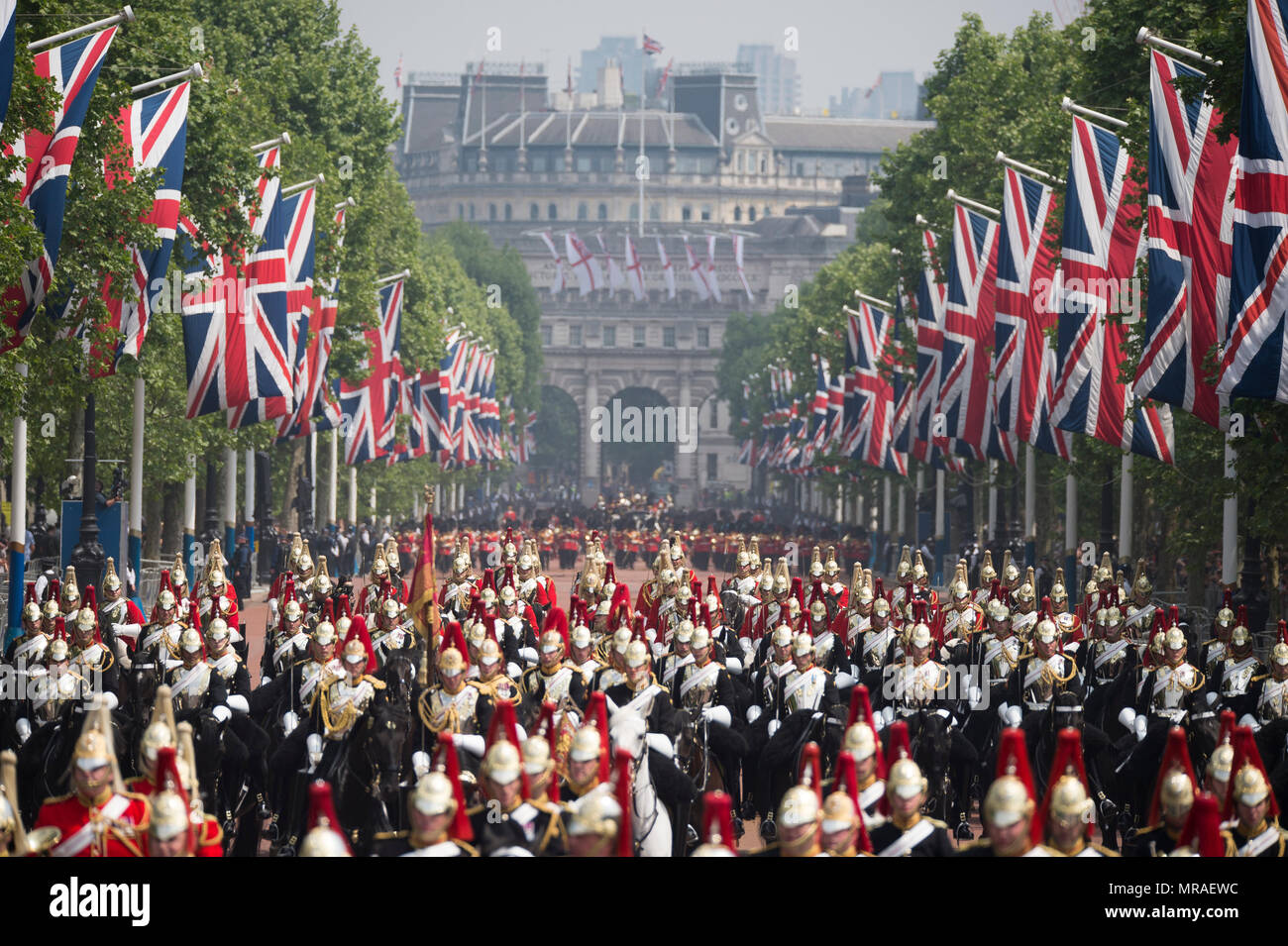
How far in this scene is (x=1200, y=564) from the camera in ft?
126

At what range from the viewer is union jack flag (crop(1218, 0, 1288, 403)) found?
2080 centimetres

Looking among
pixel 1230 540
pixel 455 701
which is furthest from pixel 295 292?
pixel 455 701

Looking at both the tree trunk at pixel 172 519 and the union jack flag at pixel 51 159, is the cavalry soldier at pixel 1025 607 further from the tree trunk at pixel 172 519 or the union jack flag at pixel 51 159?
the tree trunk at pixel 172 519

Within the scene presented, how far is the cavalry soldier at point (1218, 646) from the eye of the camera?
20.3m

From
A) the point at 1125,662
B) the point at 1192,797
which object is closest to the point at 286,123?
the point at 1125,662

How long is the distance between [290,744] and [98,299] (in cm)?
1318

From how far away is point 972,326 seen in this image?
39750mm

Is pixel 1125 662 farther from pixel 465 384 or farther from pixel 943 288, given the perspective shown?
pixel 465 384

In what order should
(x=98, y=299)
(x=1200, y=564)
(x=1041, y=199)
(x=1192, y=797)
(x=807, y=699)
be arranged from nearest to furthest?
(x=1192, y=797) → (x=807, y=699) → (x=98, y=299) → (x=1041, y=199) → (x=1200, y=564)

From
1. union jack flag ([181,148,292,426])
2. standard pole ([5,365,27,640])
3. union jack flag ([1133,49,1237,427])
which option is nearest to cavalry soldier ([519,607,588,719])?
union jack flag ([1133,49,1237,427])

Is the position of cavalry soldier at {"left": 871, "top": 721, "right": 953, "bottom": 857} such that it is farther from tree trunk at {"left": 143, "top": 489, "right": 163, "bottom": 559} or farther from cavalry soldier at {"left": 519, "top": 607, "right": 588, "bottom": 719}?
tree trunk at {"left": 143, "top": 489, "right": 163, "bottom": 559}

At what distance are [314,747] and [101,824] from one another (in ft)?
18.1

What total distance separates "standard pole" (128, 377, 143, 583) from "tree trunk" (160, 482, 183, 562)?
35.8 feet

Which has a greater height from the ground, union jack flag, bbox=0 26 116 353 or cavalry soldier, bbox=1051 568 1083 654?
union jack flag, bbox=0 26 116 353
